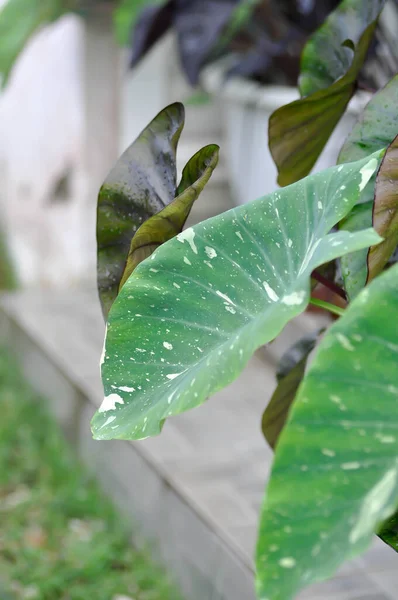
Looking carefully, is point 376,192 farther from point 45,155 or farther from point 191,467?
point 45,155

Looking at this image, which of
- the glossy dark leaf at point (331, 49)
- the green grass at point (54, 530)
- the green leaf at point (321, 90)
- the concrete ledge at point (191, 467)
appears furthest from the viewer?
the green grass at point (54, 530)

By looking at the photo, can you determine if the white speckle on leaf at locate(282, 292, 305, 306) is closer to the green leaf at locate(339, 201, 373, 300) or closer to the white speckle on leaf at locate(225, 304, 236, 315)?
the white speckle on leaf at locate(225, 304, 236, 315)

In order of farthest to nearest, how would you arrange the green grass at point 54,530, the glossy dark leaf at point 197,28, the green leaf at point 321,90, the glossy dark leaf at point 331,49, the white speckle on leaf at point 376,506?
the glossy dark leaf at point 197,28 < the green grass at point 54,530 < the glossy dark leaf at point 331,49 < the green leaf at point 321,90 < the white speckle on leaf at point 376,506

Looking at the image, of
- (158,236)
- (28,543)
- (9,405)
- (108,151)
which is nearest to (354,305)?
(158,236)

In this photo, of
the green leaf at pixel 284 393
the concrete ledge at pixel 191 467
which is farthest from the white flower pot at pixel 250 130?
the green leaf at pixel 284 393

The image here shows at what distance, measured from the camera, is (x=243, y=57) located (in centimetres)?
234

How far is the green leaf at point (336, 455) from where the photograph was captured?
38 cm

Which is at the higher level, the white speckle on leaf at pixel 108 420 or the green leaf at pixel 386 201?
the white speckle on leaf at pixel 108 420

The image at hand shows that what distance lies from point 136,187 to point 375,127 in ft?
0.77

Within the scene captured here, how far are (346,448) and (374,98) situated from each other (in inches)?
17.1

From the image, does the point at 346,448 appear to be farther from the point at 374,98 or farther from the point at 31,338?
the point at 31,338

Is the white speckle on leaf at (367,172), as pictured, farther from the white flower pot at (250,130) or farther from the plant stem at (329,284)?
the white flower pot at (250,130)

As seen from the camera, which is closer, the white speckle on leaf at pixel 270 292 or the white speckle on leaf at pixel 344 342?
the white speckle on leaf at pixel 344 342

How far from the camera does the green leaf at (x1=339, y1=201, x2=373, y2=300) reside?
64 cm
